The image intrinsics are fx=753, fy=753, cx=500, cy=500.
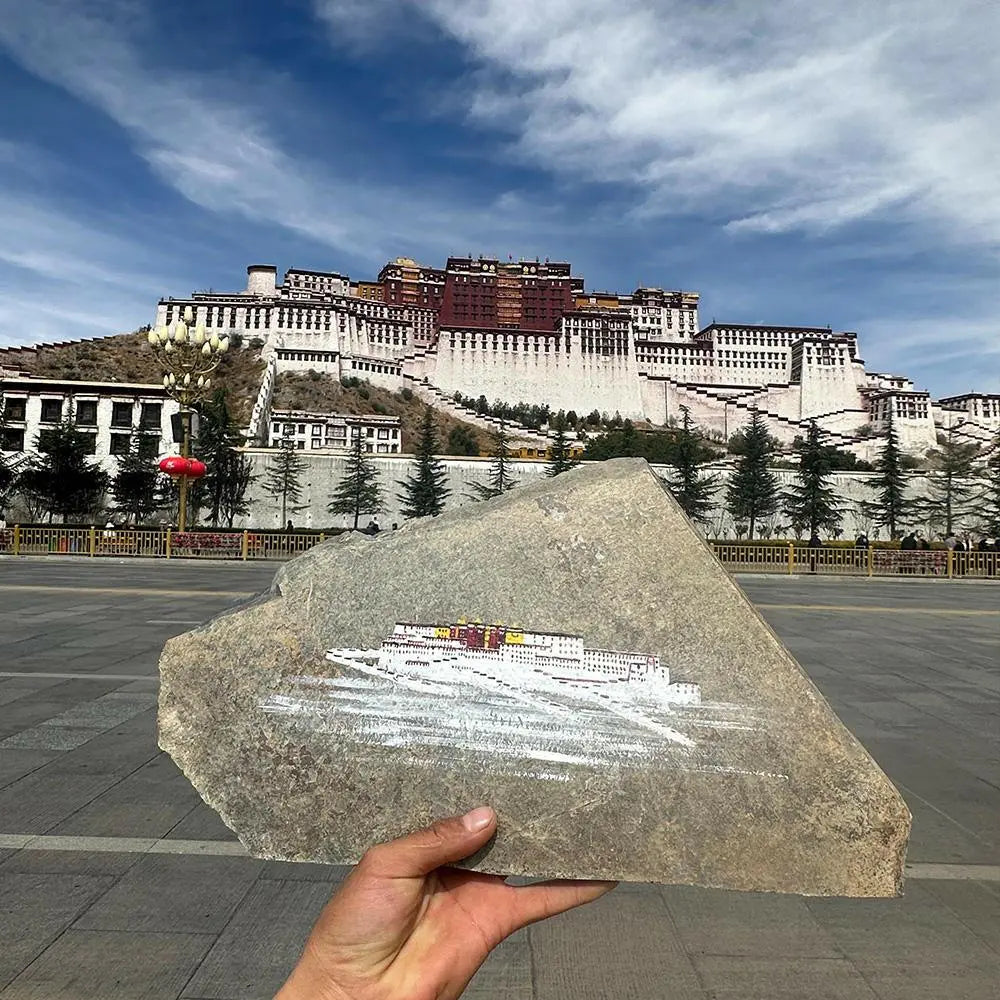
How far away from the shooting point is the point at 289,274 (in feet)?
246

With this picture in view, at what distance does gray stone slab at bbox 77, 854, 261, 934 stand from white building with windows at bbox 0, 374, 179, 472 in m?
32.2

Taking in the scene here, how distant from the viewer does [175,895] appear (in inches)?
108

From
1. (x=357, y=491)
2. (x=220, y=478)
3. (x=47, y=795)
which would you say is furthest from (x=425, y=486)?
(x=47, y=795)

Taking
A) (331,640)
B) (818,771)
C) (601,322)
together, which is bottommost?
(818,771)

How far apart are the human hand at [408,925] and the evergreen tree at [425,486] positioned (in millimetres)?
32652

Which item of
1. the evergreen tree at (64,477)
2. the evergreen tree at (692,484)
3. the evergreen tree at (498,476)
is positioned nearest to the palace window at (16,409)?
the evergreen tree at (64,477)

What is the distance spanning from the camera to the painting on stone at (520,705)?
171 cm

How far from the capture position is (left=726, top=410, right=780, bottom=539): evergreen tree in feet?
119

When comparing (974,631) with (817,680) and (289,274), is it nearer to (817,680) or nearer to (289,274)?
(817,680)

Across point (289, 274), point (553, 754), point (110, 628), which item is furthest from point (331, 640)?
point (289, 274)

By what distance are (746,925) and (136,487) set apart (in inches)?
1270

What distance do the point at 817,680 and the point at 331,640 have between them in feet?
19.3

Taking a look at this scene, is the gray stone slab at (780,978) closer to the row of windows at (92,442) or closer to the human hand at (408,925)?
the human hand at (408,925)

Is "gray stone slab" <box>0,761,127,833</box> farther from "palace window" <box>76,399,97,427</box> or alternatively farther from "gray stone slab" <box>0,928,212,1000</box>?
"palace window" <box>76,399,97,427</box>
